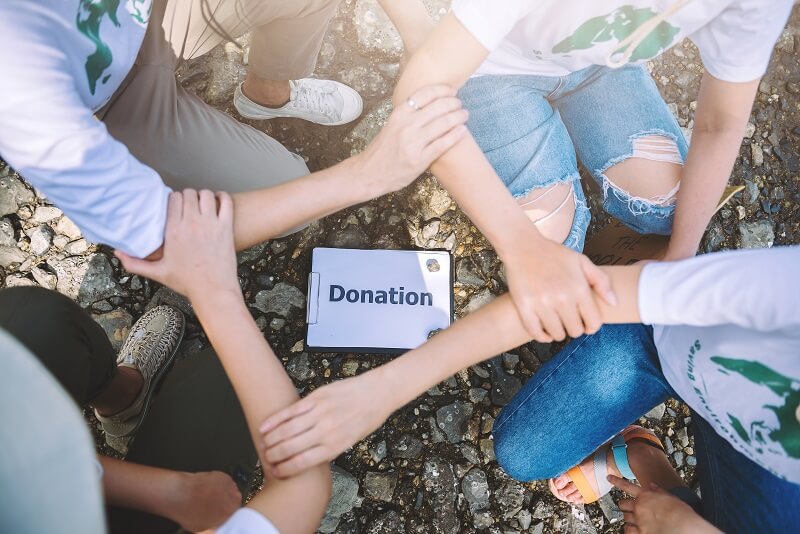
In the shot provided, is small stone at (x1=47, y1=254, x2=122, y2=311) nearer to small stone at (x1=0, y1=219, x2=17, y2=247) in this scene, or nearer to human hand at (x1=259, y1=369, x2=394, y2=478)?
small stone at (x1=0, y1=219, x2=17, y2=247)

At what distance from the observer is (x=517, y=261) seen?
142 centimetres

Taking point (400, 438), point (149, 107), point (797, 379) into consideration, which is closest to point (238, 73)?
point (149, 107)

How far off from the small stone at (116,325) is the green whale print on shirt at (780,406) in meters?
2.00

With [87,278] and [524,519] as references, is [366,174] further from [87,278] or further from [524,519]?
[524,519]

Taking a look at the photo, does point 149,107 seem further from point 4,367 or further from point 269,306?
point 4,367

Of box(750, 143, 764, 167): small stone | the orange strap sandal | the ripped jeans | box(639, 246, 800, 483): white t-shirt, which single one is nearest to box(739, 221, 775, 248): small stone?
box(750, 143, 764, 167): small stone

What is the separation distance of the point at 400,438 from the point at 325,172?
1040 millimetres

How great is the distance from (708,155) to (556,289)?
0.67m

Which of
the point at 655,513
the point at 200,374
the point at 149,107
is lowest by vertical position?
the point at 655,513

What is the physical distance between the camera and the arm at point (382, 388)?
4.00 feet

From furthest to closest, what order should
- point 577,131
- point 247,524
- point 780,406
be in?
point 577,131 < point 780,406 < point 247,524

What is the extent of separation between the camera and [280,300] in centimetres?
204

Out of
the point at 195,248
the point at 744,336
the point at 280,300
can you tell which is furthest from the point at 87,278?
the point at 744,336

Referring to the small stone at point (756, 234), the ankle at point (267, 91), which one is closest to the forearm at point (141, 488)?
the ankle at point (267, 91)
